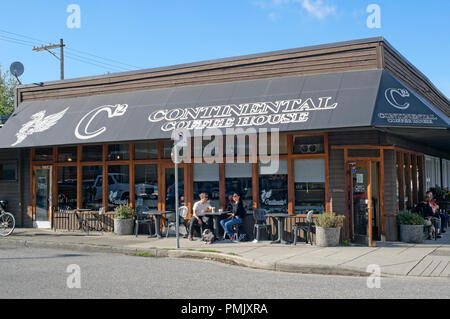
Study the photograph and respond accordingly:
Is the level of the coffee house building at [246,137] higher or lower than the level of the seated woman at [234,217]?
higher

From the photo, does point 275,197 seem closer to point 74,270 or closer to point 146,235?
point 146,235

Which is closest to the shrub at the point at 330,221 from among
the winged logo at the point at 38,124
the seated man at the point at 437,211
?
the seated man at the point at 437,211

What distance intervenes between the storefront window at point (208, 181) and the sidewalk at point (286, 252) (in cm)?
149

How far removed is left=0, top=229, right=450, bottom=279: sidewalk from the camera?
32.3 feet

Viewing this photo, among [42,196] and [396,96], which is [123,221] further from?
[396,96]

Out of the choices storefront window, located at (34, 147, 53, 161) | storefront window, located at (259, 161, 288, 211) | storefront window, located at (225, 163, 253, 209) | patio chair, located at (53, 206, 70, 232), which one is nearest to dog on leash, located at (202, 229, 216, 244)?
storefront window, located at (225, 163, 253, 209)

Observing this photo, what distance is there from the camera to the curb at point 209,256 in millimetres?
9781

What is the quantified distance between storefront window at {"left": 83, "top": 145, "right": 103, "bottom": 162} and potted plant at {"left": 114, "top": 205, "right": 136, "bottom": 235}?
6.93 feet

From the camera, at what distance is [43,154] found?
58.3 ft

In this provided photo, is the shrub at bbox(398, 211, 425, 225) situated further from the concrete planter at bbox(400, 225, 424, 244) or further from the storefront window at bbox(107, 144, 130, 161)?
the storefront window at bbox(107, 144, 130, 161)

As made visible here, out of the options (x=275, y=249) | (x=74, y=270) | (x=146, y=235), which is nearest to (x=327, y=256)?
(x=275, y=249)

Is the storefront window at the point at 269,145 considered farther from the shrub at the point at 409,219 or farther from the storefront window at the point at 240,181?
the shrub at the point at 409,219

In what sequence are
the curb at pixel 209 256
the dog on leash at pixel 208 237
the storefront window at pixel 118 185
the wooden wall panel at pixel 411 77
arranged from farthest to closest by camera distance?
the storefront window at pixel 118 185
the wooden wall panel at pixel 411 77
the dog on leash at pixel 208 237
the curb at pixel 209 256

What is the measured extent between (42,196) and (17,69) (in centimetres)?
536
